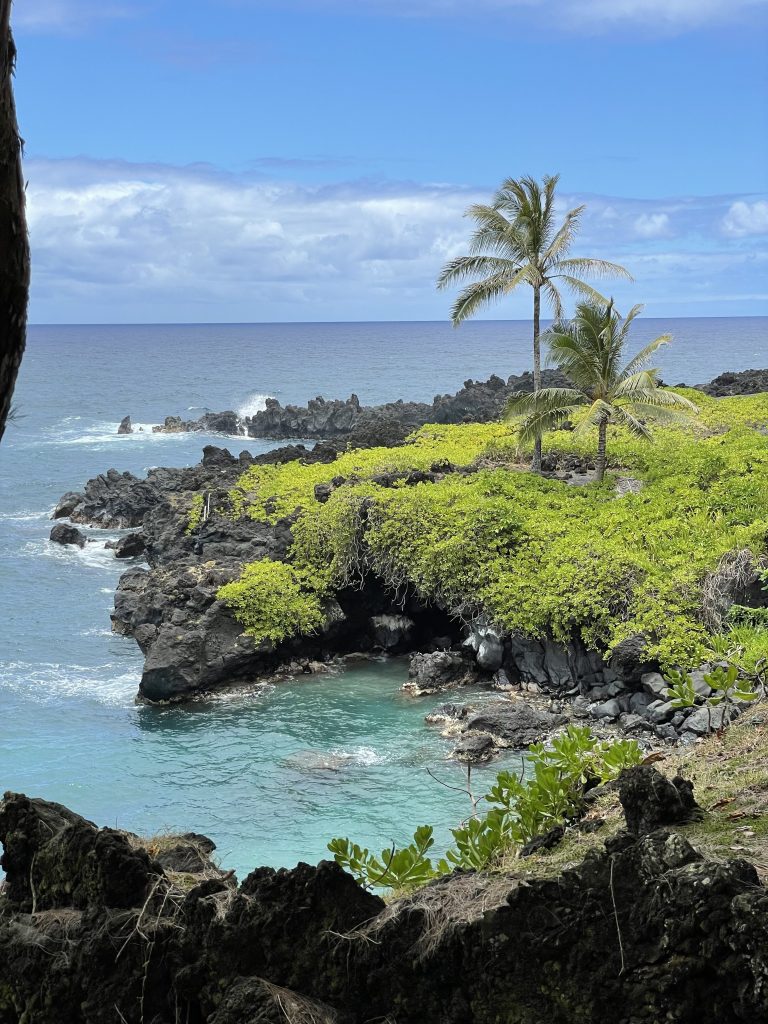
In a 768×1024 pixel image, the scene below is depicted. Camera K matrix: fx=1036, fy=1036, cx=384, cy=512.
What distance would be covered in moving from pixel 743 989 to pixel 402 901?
2.29 meters

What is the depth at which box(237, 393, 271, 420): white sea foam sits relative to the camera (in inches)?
3868

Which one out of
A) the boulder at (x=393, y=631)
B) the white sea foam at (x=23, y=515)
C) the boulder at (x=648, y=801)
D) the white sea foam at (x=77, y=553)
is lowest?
the boulder at (x=393, y=631)

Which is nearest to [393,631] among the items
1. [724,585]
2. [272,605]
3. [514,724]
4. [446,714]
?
[272,605]

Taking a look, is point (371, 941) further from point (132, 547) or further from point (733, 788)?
point (132, 547)

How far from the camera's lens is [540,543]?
22031 mm

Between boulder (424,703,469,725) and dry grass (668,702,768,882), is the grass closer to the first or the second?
dry grass (668,702,768,882)

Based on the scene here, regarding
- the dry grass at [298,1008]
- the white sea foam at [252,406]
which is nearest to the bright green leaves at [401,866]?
the dry grass at [298,1008]

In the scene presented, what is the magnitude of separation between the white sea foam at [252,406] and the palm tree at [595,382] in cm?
6853

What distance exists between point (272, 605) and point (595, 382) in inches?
403

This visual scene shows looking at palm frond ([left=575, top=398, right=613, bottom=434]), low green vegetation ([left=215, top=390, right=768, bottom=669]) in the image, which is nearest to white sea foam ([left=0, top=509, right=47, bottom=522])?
low green vegetation ([left=215, top=390, right=768, bottom=669])

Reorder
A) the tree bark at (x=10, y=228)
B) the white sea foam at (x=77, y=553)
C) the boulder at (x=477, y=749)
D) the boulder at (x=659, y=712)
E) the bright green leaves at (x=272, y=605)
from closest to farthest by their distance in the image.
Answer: the tree bark at (x=10, y=228), the boulder at (x=659, y=712), the boulder at (x=477, y=749), the bright green leaves at (x=272, y=605), the white sea foam at (x=77, y=553)

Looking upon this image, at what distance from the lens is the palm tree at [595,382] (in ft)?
85.4

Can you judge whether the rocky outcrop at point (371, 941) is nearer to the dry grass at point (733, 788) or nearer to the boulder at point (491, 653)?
the dry grass at point (733, 788)

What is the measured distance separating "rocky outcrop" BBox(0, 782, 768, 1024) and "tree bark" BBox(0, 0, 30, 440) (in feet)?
12.3
